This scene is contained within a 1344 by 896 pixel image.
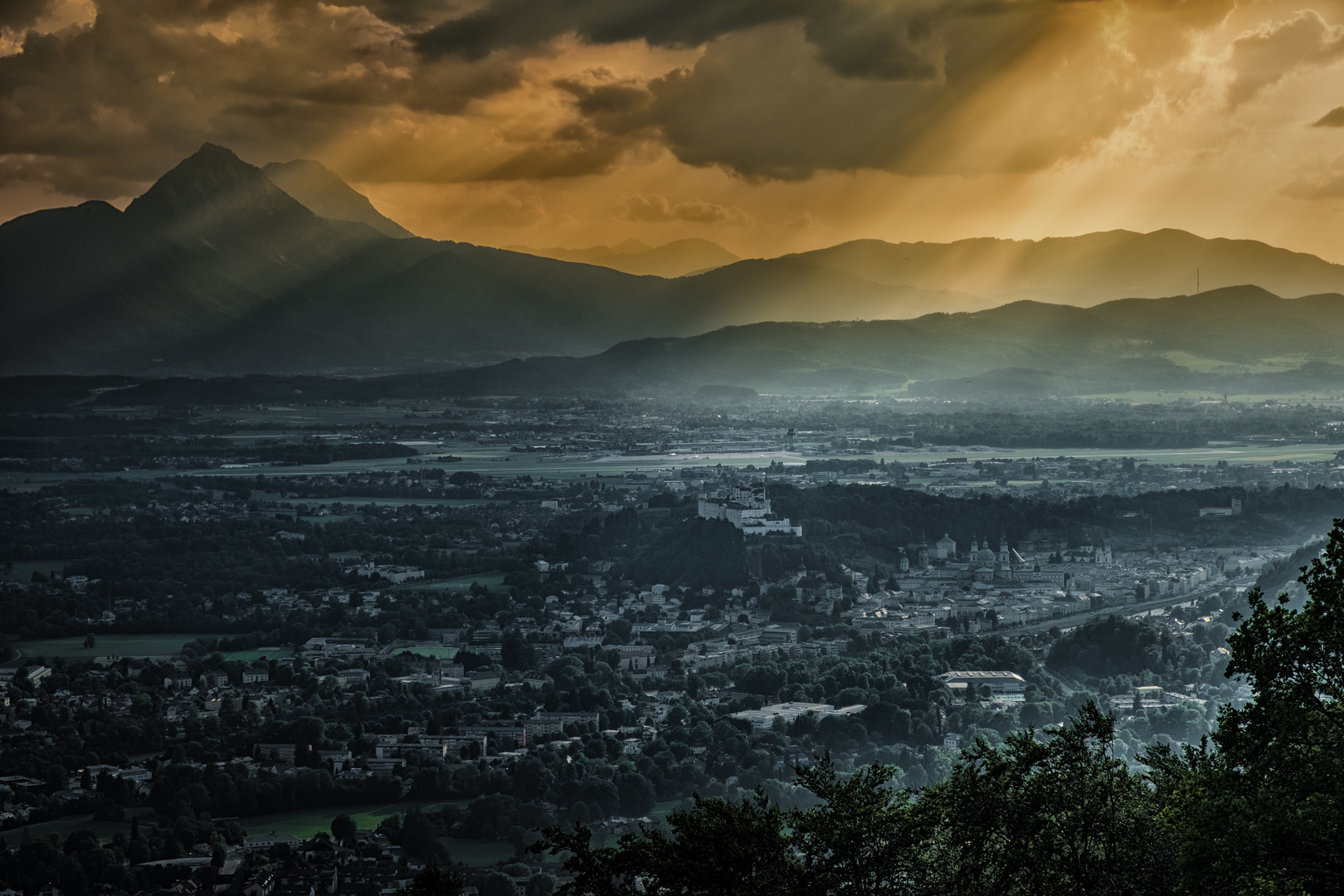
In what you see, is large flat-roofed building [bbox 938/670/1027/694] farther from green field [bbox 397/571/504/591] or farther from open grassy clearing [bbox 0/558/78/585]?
open grassy clearing [bbox 0/558/78/585]

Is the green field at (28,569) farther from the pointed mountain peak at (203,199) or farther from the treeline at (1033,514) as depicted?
the pointed mountain peak at (203,199)

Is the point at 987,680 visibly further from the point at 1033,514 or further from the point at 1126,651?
the point at 1033,514

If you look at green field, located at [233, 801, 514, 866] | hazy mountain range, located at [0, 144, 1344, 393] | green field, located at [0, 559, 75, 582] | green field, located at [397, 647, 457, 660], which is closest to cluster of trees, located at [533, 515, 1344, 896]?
green field, located at [233, 801, 514, 866]

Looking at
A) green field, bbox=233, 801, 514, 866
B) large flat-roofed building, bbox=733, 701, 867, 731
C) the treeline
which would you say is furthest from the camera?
the treeline

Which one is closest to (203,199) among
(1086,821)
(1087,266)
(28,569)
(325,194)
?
(325,194)

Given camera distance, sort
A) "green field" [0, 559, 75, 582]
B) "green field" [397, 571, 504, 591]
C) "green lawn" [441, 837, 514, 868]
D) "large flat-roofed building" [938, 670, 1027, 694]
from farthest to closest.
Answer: "green field" [0, 559, 75, 582]
"green field" [397, 571, 504, 591]
"large flat-roofed building" [938, 670, 1027, 694]
"green lawn" [441, 837, 514, 868]
